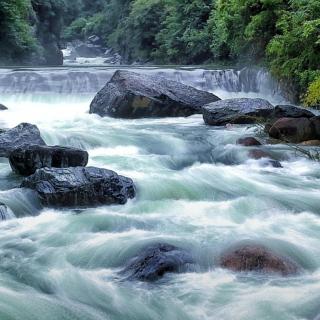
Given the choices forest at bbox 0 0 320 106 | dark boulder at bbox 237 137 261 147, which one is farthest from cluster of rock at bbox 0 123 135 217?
forest at bbox 0 0 320 106

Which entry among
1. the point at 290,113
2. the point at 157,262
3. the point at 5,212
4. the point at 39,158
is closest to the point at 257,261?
the point at 157,262

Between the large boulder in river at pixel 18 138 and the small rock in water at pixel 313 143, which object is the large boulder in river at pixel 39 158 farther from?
the small rock in water at pixel 313 143

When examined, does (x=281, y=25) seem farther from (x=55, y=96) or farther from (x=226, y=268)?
(x=226, y=268)

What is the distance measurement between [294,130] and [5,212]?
5963mm

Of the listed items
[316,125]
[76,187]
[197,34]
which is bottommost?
[76,187]

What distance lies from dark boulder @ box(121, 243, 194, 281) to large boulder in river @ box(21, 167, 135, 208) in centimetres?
162

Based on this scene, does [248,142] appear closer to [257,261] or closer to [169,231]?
[169,231]

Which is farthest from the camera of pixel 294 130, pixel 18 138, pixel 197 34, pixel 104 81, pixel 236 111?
pixel 197 34

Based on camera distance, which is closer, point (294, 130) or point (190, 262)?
point (190, 262)

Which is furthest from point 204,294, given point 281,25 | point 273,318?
point 281,25

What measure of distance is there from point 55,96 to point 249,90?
6108 millimetres

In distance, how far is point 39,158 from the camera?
7914 mm

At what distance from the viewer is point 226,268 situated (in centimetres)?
519

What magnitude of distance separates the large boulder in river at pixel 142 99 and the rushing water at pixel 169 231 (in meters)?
1.88
